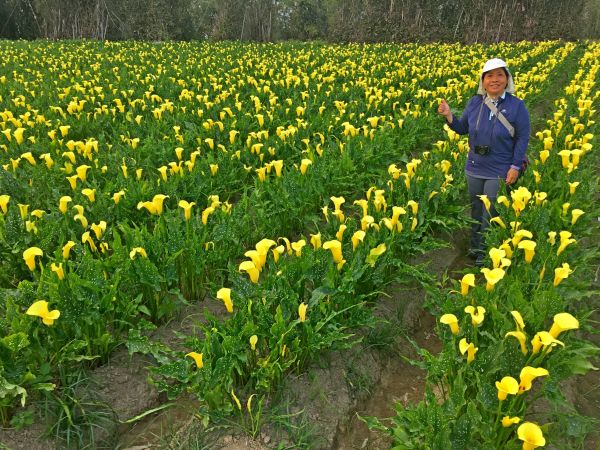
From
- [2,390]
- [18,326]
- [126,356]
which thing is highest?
[18,326]

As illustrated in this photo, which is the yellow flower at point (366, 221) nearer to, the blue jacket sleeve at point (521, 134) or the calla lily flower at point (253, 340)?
the calla lily flower at point (253, 340)

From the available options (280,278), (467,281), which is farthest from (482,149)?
(280,278)

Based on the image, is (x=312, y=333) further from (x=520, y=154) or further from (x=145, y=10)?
(x=145, y=10)

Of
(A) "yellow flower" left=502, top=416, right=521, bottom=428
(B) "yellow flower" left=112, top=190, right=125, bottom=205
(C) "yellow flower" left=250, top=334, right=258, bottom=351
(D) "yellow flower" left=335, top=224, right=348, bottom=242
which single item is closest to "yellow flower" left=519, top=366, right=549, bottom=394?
(A) "yellow flower" left=502, top=416, right=521, bottom=428

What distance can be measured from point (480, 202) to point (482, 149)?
0.56 metres

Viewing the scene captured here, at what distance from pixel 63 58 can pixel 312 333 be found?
16.2m

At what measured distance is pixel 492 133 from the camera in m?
4.02

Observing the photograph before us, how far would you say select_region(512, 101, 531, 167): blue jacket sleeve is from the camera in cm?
390

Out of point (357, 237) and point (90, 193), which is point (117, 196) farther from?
point (357, 237)

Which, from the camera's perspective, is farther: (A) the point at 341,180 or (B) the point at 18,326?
(A) the point at 341,180

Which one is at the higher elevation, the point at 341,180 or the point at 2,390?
the point at 341,180

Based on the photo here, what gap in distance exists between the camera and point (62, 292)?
8.50 feet

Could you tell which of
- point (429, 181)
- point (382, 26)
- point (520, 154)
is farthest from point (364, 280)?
point (382, 26)

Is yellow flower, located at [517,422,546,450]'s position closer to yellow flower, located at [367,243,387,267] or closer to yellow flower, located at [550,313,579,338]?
yellow flower, located at [550,313,579,338]
